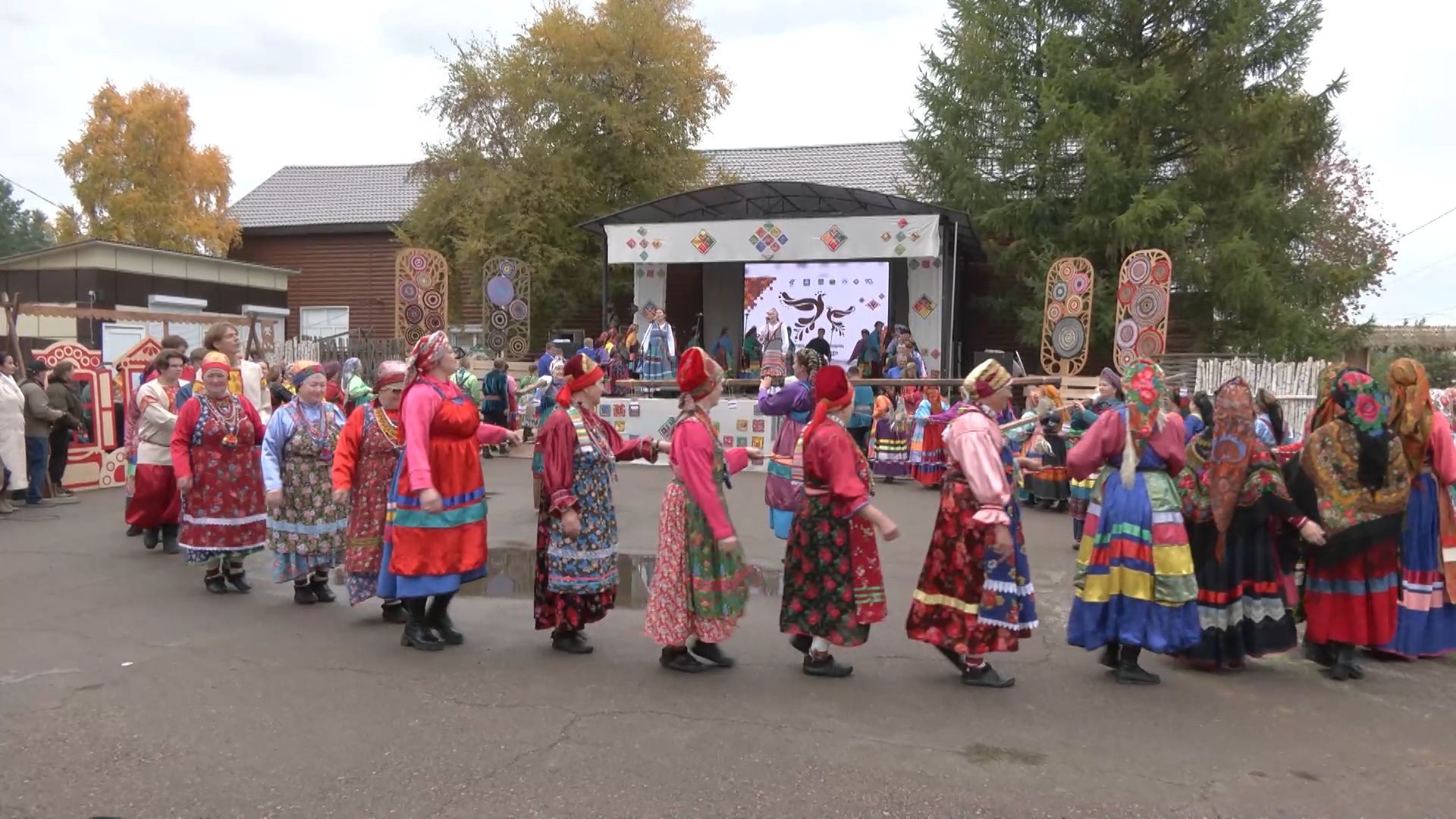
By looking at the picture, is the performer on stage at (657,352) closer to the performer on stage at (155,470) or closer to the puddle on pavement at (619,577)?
the puddle on pavement at (619,577)

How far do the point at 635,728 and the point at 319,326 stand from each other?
2968 centimetres

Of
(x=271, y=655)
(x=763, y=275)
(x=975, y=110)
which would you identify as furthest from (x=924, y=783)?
(x=975, y=110)

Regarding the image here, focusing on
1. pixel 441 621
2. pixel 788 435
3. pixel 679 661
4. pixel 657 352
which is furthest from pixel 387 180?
pixel 679 661

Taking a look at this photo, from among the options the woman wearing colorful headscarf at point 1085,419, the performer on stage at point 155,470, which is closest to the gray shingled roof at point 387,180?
the woman wearing colorful headscarf at point 1085,419

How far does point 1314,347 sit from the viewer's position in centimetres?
2133

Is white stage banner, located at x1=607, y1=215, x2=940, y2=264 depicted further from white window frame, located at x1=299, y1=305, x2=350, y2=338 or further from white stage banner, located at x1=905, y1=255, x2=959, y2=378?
white window frame, located at x1=299, y1=305, x2=350, y2=338

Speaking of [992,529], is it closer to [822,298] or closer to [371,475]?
[371,475]

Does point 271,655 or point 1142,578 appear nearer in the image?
point 1142,578

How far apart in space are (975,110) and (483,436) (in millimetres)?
18832

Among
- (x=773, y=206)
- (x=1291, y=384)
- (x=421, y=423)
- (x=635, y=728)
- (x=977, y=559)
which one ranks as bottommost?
(x=635, y=728)

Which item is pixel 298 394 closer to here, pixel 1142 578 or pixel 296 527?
pixel 296 527

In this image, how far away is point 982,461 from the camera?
4980mm

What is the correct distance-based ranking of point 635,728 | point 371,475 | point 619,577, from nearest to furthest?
point 635,728 < point 371,475 < point 619,577

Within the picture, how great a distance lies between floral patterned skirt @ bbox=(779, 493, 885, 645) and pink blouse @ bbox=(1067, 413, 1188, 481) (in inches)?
46.7
